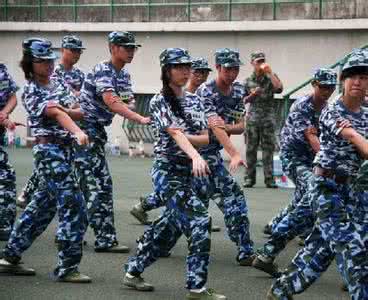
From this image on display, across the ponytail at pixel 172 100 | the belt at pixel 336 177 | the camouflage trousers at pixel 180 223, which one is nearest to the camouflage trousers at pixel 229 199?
the camouflage trousers at pixel 180 223

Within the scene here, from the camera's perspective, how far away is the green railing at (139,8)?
23.4 metres

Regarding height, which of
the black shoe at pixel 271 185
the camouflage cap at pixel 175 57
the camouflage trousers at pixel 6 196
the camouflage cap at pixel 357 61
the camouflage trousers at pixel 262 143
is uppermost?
the camouflage cap at pixel 357 61

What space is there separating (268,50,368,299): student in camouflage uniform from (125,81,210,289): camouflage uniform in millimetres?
1046

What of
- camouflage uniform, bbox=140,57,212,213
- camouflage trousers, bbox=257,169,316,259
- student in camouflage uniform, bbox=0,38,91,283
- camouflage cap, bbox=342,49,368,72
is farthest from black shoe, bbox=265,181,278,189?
camouflage cap, bbox=342,49,368,72

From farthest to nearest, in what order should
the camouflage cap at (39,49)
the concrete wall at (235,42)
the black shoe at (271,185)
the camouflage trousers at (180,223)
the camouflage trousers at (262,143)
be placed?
the concrete wall at (235,42) < the black shoe at (271,185) < the camouflage trousers at (262,143) < the camouflage cap at (39,49) < the camouflage trousers at (180,223)

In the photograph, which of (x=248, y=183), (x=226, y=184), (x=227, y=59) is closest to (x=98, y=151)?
(x=226, y=184)

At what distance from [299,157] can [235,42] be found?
13.4 m

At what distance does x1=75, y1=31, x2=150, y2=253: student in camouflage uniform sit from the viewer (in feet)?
36.1

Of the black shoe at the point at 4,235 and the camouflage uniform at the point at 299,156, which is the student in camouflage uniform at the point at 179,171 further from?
the black shoe at the point at 4,235

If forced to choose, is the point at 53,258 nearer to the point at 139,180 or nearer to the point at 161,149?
the point at 161,149

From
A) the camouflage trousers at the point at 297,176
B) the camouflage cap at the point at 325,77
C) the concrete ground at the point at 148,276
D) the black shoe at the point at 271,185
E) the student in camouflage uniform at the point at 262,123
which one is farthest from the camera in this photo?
the black shoe at the point at 271,185

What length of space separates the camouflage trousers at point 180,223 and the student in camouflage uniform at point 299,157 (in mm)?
1208

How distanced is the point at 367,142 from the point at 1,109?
5.11 meters

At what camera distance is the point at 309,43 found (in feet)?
74.4
